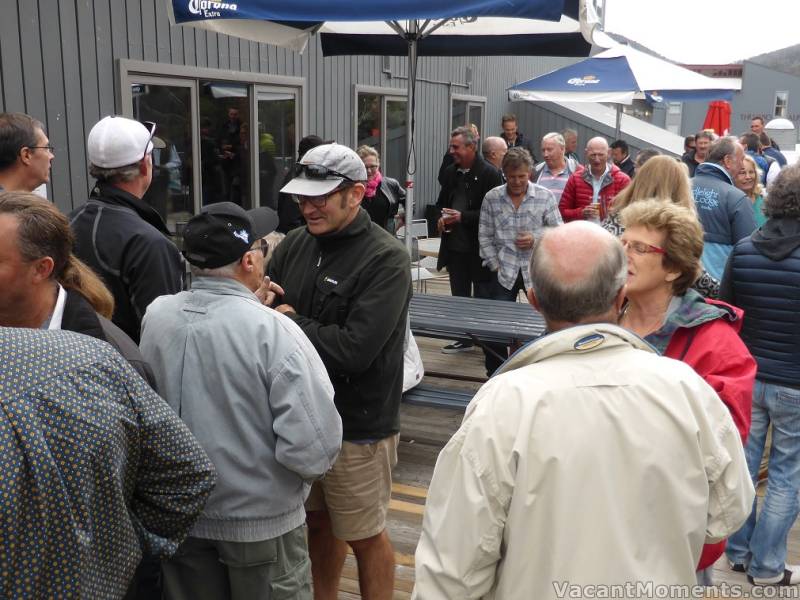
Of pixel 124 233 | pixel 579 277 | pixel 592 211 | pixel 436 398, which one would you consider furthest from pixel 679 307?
pixel 592 211

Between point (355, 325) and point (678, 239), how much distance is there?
3.88 ft

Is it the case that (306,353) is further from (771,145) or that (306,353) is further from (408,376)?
(771,145)

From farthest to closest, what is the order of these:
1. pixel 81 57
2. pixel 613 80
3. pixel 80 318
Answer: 1. pixel 613 80
2. pixel 81 57
3. pixel 80 318

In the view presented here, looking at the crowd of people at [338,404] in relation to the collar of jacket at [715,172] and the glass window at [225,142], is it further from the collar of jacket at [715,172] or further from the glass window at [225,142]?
the glass window at [225,142]

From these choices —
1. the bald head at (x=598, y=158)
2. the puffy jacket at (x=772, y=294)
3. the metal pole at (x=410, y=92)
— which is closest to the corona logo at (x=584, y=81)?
the bald head at (x=598, y=158)

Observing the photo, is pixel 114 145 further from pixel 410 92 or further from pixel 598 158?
pixel 598 158

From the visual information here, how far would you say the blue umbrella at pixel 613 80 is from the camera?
401 inches

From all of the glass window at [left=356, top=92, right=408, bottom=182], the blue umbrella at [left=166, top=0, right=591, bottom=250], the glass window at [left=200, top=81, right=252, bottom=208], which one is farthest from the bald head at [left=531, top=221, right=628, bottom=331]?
the glass window at [left=356, top=92, right=408, bottom=182]

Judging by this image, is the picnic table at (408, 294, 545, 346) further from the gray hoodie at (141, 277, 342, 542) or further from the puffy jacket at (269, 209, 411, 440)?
the gray hoodie at (141, 277, 342, 542)

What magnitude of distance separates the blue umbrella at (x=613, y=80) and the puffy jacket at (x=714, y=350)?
8041 mm

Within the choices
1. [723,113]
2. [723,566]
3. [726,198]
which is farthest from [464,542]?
[723,113]

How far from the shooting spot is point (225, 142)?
8172 mm

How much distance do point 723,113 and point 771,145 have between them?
1785mm

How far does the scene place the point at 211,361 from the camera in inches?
92.6
